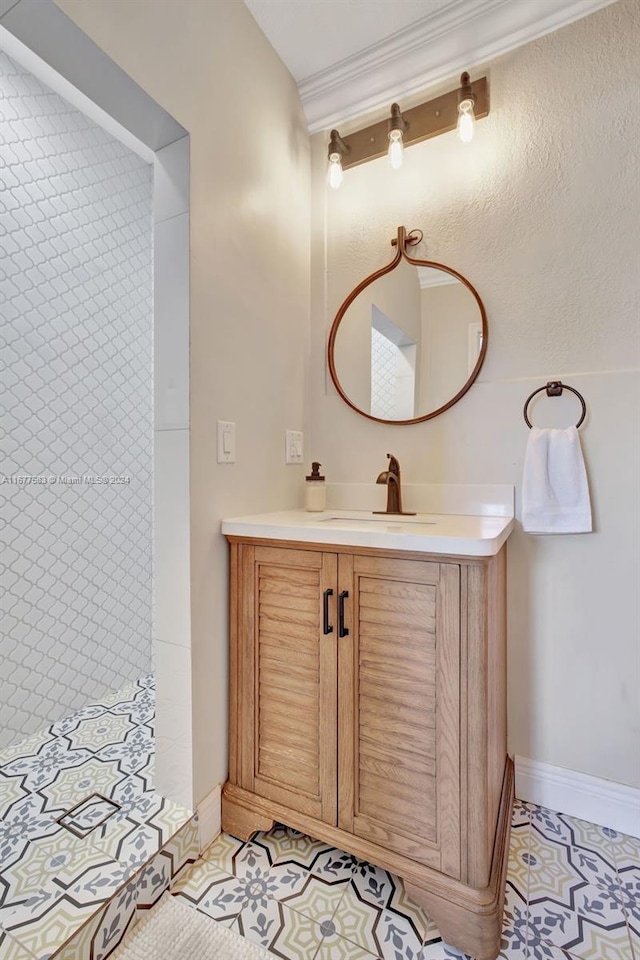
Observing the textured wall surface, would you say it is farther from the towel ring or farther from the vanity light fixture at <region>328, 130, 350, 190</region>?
the towel ring

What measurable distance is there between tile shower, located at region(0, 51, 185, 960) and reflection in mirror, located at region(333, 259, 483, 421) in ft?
3.52

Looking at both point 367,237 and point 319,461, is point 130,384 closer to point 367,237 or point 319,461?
point 319,461

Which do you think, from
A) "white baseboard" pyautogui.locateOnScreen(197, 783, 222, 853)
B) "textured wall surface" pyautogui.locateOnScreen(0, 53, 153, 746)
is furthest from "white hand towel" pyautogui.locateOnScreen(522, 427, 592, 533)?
"textured wall surface" pyautogui.locateOnScreen(0, 53, 153, 746)

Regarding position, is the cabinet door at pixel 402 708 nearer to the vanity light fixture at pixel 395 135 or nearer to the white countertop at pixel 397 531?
the white countertop at pixel 397 531

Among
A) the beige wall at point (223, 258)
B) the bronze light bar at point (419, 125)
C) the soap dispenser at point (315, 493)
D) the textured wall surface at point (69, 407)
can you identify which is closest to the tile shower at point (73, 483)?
the textured wall surface at point (69, 407)

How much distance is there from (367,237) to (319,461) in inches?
35.9

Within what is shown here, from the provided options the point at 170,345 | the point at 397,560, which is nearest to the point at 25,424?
the point at 170,345

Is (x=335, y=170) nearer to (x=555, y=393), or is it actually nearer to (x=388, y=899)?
(x=555, y=393)

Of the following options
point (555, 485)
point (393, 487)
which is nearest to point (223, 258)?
point (393, 487)

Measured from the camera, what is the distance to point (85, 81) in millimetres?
1027

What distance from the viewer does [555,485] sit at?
4.49 ft

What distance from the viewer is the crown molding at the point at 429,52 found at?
4.61 feet

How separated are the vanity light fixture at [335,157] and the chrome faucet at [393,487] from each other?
109 cm

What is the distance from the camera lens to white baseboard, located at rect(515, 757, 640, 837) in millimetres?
1302
